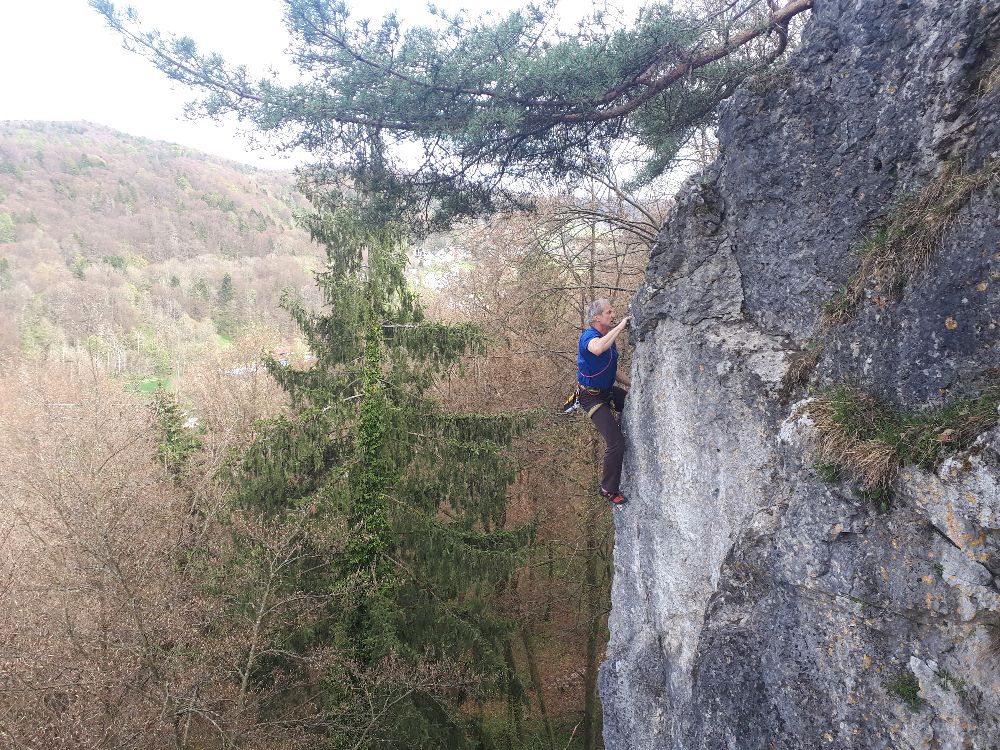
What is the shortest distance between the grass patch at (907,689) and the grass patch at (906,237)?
2215mm

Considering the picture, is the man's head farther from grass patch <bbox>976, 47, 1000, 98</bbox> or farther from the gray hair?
grass patch <bbox>976, 47, 1000, 98</bbox>

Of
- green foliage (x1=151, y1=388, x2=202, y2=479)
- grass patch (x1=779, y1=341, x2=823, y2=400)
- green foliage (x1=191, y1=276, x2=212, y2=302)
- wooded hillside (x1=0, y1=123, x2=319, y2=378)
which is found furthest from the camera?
green foliage (x1=191, y1=276, x2=212, y2=302)

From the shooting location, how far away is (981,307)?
3.17 meters

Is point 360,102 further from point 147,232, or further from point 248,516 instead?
point 147,232

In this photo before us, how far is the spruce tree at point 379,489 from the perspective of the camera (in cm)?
Answer: 753

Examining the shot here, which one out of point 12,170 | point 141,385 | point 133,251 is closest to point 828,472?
point 141,385

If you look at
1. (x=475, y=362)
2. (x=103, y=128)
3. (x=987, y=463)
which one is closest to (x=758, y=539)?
(x=987, y=463)

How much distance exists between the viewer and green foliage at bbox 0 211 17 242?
198ft

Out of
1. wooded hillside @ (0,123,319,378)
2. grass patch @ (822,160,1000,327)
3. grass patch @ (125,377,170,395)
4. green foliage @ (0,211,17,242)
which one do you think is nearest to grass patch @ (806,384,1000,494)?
grass patch @ (822,160,1000,327)

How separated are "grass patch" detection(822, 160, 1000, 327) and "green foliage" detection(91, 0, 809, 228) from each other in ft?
9.01

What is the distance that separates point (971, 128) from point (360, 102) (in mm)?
5582

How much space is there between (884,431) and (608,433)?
307 cm

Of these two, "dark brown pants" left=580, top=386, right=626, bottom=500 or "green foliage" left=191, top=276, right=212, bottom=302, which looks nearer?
"dark brown pants" left=580, top=386, right=626, bottom=500

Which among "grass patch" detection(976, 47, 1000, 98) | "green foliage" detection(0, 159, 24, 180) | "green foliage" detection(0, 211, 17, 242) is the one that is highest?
"green foliage" detection(0, 159, 24, 180)
